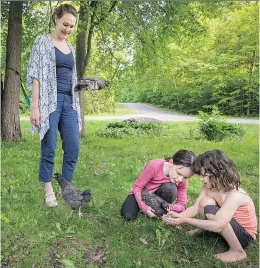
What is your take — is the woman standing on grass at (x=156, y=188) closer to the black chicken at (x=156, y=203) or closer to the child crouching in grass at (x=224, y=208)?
the black chicken at (x=156, y=203)

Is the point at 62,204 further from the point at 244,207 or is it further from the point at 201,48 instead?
the point at 201,48

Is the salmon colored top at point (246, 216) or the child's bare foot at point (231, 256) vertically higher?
the salmon colored top at point (246, 216)

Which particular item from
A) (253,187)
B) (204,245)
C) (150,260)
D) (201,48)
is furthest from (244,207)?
(201,48)

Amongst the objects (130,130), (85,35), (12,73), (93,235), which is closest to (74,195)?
(93,235)

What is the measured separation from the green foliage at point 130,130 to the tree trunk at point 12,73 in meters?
3.03

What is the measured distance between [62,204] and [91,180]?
1.16 meters

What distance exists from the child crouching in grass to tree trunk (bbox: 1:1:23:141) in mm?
5833

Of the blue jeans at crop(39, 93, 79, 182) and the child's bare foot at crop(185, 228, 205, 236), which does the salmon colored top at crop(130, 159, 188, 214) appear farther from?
the blue jeans at crop(39, 93, 79, 182)

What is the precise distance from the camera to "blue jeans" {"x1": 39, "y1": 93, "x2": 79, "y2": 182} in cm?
378

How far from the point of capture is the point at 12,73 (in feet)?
26.8

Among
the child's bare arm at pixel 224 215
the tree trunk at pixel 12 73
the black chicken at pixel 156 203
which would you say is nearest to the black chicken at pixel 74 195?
the black chicken at pixel 156 203

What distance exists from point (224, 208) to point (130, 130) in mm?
8546

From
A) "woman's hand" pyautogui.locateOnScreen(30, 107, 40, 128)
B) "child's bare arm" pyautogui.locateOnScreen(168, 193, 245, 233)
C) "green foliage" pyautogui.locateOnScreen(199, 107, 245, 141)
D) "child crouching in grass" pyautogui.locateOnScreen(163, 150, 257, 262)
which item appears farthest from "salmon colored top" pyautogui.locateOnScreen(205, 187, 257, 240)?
"green foliage" pyautogui.locateOnScreen(199, 107, 245, 141)

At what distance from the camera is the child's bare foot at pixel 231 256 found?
123 inches
